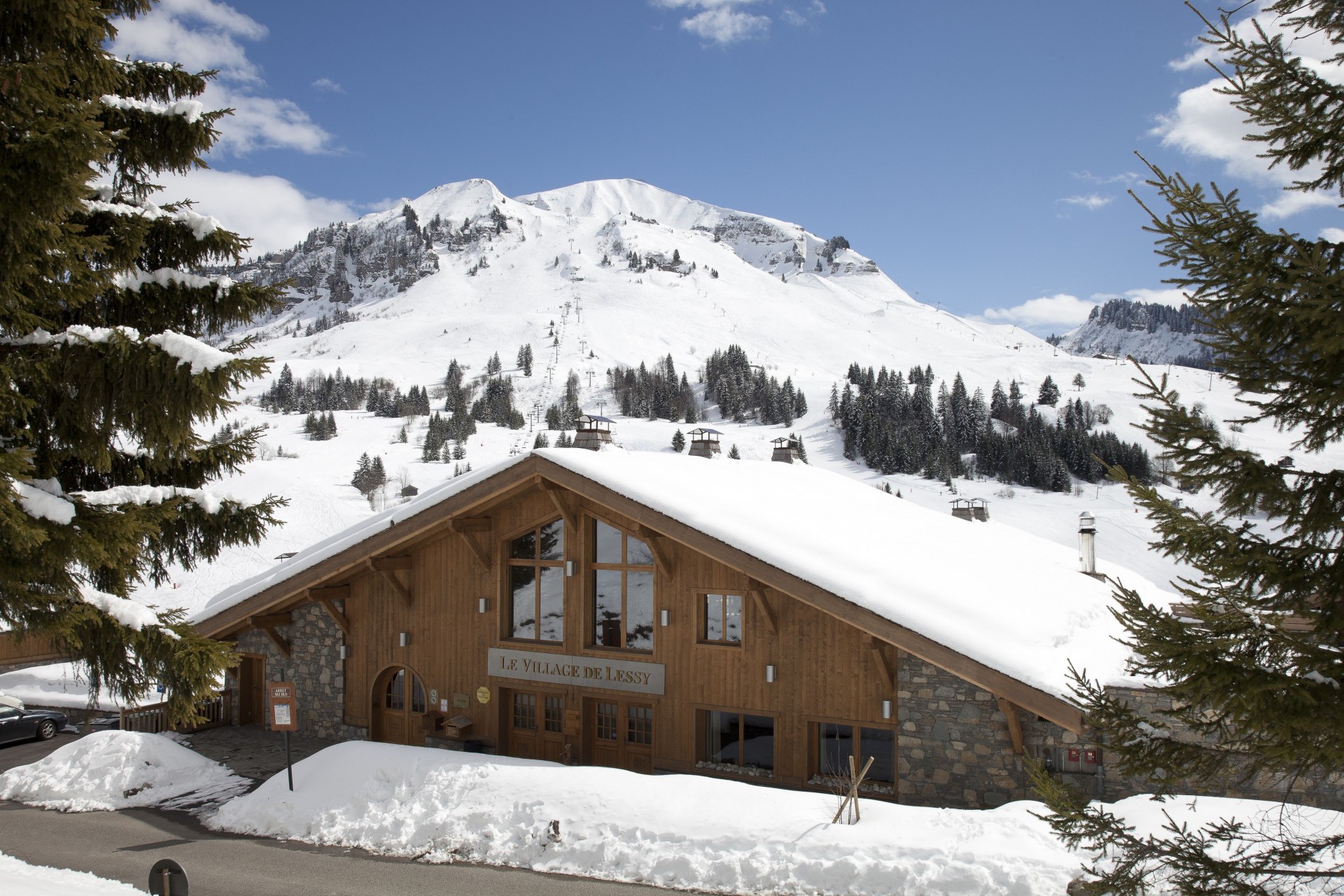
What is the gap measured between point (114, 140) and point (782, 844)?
9954mm

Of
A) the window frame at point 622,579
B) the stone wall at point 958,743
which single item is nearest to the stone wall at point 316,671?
the window frame at point 622,579

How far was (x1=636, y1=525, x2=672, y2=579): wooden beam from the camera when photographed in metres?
13.9

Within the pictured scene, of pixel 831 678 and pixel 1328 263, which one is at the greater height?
pixel 1328 263

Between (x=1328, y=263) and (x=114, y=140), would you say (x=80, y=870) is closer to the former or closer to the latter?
(x=114, y=140)

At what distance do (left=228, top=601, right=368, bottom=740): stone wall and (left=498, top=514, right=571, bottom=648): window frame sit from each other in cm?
396

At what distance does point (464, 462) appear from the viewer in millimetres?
77188

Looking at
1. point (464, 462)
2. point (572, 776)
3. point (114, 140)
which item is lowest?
point (572, 776)

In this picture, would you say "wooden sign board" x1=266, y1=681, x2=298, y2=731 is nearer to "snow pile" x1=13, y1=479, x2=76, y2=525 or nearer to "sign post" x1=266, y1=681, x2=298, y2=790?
"sign post" x1=266, y1=681, x2=298, y2=790

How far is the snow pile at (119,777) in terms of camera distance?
44.8ft

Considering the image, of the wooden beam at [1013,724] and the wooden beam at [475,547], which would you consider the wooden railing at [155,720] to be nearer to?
the wooden beam at [475,547]

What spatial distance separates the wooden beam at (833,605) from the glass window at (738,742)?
7.90 feet

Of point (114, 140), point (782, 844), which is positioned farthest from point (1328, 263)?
point (114, 140)

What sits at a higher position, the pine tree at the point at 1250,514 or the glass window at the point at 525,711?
the pine tree at the point at 1250,514

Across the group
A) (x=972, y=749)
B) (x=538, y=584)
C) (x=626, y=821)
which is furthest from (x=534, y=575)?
(x=972, y=749)
